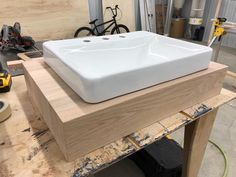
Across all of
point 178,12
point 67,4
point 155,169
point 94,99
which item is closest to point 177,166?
point 155,169

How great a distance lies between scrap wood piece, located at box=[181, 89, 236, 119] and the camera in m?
0.57

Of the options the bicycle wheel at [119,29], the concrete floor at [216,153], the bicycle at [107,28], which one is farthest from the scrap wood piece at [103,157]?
the bicycle wheel at [119,29]

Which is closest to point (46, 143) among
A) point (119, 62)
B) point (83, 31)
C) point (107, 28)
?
point (119, 62)

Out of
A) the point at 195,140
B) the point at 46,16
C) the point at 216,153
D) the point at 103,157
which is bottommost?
the point at 216,153

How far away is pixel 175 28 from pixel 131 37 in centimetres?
357

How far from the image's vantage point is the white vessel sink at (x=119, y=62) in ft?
1.36

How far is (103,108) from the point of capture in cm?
41

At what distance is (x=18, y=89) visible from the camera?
2.28 ft

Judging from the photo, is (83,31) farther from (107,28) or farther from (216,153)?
(216,153)

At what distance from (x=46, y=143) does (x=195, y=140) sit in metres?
0.51

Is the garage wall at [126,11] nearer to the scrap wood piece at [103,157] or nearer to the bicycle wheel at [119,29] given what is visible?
the bicycle wheel at [119,29]

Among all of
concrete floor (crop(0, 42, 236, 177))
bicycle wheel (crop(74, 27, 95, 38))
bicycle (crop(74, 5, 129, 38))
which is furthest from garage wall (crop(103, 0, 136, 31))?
concrete floor (crop(0, 42, 236, 177))

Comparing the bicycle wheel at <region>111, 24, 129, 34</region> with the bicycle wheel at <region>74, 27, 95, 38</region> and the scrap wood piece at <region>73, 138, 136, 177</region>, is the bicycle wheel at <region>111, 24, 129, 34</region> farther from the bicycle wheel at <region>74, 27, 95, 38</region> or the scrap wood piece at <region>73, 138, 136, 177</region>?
the scrap wood piece at <region>73, 138, 136, 177</region>

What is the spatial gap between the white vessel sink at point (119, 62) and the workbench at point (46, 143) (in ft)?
0.40
